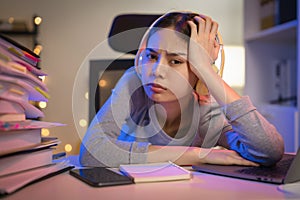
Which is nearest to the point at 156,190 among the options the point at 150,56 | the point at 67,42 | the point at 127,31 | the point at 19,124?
the point at 19,124

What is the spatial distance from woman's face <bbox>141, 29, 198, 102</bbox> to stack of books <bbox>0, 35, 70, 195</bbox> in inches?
9.4

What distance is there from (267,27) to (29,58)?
2.07m

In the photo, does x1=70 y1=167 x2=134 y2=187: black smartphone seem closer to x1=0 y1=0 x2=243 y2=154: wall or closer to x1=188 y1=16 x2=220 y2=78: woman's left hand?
A: x1=0 y1=0 x2=243 y2=154: wall

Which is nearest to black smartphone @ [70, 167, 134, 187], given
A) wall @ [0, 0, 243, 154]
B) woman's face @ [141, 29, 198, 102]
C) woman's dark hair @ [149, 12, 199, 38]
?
wall @ [0, 0, 243, 154]

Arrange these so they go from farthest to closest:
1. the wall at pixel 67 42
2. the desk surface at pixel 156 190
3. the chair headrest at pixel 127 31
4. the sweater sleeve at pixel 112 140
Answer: the chair headrest at pixel 127 31 → the wall at pixel 67 42 → the sweater sleeve at pixel 112 140 → the desk surface at pixel 156 190

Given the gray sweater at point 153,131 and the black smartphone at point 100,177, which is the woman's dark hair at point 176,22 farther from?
the black smartphone at point 100,177

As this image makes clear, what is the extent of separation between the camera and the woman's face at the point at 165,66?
2.53 feet

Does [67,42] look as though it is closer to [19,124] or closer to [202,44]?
[202,44]

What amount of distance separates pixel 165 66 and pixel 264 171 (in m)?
0.28

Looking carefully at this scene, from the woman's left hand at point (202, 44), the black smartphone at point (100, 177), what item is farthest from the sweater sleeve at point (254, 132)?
the black smartphone at point (100, 177)

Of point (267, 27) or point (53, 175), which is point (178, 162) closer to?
point (53, 175)

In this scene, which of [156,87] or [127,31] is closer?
[156,87]

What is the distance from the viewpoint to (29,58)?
60 centimetres

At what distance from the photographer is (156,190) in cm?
54
